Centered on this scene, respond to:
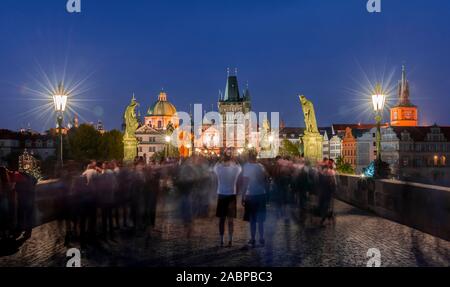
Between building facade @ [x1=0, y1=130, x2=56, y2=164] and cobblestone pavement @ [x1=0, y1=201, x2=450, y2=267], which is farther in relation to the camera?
building facade @ [x1=0, y1=130, x2=56, y2=164]

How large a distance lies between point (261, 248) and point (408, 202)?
5.69m

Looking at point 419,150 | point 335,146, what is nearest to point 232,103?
point 335,146

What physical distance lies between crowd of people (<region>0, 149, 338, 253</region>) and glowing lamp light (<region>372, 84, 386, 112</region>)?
5954mm

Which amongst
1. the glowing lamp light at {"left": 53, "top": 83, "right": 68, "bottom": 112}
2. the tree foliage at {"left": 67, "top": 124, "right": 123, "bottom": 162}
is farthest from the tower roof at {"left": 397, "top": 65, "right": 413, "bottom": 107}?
the glowing lamp light at {"left": 53, "top": 83, "right": 68, "bottom": 112}

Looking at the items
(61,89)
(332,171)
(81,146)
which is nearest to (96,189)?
(332,171)

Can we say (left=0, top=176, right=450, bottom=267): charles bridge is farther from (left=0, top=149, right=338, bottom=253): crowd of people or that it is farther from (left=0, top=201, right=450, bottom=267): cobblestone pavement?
(left=0, top=149, right=338, bottom=253): crowd of people

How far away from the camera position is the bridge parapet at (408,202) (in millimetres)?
13195

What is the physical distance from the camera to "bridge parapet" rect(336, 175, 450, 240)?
13195 mm

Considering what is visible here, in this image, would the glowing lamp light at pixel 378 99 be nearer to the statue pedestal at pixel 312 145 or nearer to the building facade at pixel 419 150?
the statue pedestal at pixel 312 145

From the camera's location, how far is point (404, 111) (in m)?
155

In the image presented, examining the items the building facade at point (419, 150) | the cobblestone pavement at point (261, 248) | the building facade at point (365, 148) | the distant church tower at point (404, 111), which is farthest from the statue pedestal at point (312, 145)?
the distant church tower at point (404, 111)

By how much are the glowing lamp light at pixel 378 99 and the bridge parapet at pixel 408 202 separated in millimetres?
3758
